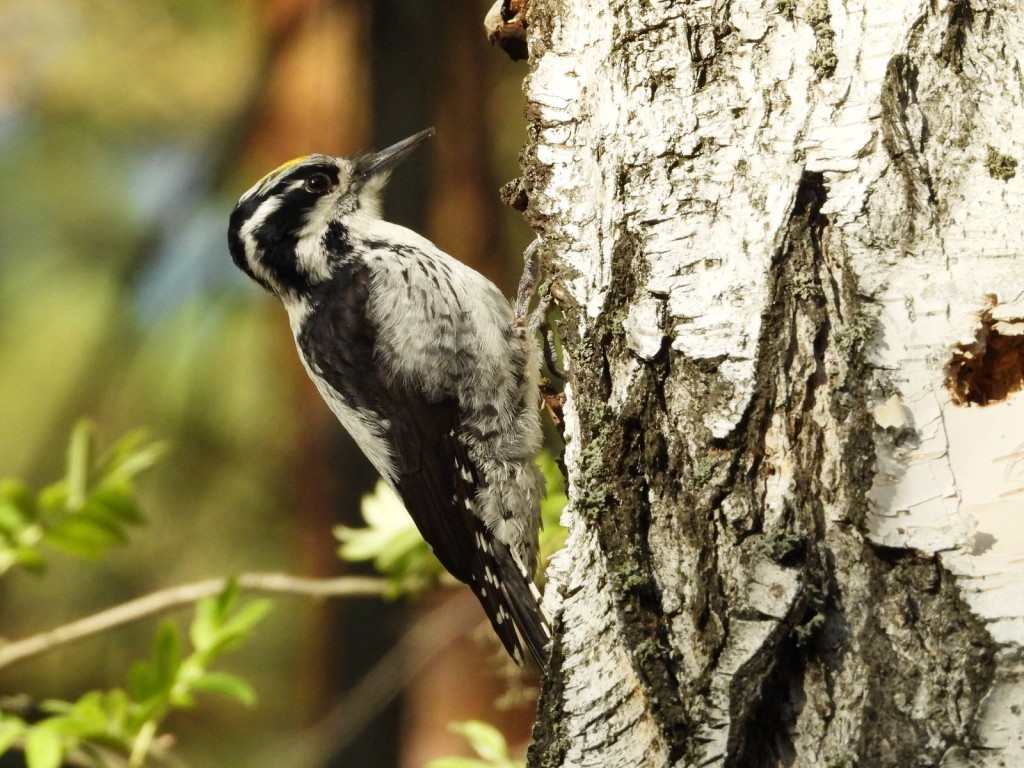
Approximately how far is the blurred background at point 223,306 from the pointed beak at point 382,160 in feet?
4.00

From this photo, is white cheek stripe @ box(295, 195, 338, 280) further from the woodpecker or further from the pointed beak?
the pointed beak

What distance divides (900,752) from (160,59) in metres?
5.94

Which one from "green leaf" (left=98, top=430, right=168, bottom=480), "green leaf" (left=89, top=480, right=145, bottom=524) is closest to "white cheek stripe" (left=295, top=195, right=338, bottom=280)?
"green leaf" (left=98, top=430, right=168, bottom=480)

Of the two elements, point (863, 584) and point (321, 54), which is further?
point (321, 54)

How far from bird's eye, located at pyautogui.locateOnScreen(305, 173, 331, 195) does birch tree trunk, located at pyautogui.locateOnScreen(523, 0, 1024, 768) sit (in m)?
1.65

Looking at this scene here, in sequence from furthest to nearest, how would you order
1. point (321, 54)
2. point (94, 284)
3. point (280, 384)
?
1. point (94, 284)
2. point (280, 384)
3. point (321, 54)

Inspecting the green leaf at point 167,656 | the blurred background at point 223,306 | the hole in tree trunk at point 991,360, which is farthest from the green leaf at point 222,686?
the hole in tree trunk at point 991,360

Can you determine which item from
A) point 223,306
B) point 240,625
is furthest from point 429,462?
point 223,306

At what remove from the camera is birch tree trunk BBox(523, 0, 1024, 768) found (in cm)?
133

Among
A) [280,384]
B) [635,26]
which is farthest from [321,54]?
[635,26]

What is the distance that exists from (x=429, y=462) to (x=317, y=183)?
91cm

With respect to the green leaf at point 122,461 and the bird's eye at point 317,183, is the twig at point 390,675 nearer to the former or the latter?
the green leaf at point 122,461

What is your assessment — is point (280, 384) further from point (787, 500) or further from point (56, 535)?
point (787, 500)

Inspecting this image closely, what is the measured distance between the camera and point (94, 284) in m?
5.89
